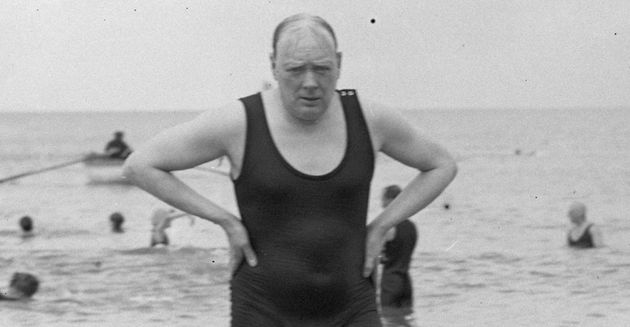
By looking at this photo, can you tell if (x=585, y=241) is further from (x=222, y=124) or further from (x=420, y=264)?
(x=222, y=124)

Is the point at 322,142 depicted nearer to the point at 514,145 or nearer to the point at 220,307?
the point at 220,307

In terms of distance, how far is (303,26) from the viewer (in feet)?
13.4

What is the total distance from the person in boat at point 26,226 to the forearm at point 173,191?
2283 cm

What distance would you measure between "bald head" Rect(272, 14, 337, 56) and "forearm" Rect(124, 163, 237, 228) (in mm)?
559

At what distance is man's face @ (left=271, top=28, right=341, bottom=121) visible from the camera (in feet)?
Result: 13.3

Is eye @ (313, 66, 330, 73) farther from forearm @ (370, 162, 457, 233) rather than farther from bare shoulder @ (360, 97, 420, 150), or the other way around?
forearm @ (370, 162, 457, 233)

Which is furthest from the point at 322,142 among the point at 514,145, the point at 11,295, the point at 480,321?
the point at 514,145

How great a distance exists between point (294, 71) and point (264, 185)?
0.38 metres

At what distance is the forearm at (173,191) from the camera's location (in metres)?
4.24

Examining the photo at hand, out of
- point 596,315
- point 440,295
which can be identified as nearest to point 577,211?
point 440,295

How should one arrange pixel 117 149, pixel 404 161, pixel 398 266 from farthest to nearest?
pixel 117 149 → pixel 398 266 → pixel 404 161

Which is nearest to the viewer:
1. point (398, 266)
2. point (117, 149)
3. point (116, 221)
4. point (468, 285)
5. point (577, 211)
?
point (398, 266)

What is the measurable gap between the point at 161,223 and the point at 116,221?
5.36m

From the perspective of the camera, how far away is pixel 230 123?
4.14 metres
